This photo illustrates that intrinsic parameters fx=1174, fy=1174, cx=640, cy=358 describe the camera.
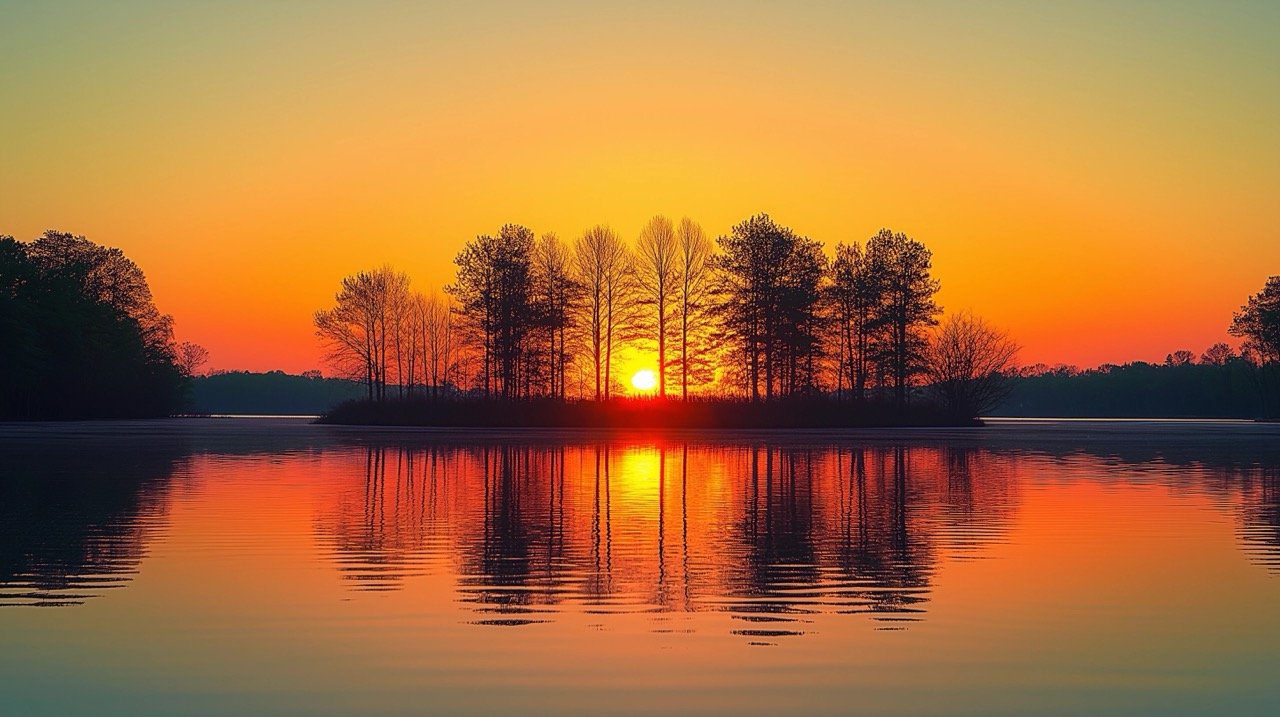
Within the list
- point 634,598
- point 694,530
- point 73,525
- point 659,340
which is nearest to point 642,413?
point 659,340

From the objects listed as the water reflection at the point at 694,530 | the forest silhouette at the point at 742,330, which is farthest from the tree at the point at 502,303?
the water reflection at the point at 694,530

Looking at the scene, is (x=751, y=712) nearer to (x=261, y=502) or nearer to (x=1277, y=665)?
(x=1277, y=665)

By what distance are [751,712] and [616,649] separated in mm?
2525

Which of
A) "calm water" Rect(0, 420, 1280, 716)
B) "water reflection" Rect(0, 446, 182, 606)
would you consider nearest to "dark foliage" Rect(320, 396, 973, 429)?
"water reflection" Rect(0, 446, 182, 606)

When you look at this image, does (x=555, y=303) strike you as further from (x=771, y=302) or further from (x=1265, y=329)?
(x=1265, y=329)

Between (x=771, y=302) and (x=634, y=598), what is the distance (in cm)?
8302

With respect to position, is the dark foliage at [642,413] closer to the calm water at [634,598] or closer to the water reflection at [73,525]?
the water reflection at [73,525]

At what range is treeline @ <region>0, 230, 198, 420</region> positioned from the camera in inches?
3757

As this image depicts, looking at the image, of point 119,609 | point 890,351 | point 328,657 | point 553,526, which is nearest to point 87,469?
point 553,526

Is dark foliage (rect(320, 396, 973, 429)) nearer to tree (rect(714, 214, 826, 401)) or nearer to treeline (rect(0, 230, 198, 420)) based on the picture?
tree (rect(714, 214, 826, 401))

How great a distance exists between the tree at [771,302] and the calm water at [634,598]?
62968 millimetres

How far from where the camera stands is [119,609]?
1391cm

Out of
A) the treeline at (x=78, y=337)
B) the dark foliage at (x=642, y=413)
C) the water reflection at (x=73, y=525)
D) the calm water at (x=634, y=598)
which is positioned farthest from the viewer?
the treeline at (x=78, y=337)

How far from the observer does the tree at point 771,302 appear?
96.4 m
